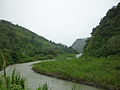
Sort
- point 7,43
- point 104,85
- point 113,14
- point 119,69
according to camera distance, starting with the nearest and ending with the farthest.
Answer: point 104,85 < point 119,69 < point 113,14 < point 7,43

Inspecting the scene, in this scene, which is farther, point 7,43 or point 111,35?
point 7,43

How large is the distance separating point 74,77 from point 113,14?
2891 cm

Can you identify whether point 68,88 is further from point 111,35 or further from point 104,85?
point 111,35

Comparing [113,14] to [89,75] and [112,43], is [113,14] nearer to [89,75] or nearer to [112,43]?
[112,43]

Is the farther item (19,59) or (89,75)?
(19,59)

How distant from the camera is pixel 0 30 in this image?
66375mm

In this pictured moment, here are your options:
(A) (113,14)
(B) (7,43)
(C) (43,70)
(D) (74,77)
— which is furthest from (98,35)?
(B) (7,43)

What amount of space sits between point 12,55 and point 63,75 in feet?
78.5

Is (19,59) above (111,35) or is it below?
below

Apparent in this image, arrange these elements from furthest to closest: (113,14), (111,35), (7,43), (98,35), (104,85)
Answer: (7,43) < (113,14) < (98,35) < (111,35) < (104,85)

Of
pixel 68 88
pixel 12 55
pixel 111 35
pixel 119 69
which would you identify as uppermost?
pixel 111 35

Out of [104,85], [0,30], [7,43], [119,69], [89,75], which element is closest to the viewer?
[104,85]

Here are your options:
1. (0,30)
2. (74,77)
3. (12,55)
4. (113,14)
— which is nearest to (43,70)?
(74,77)

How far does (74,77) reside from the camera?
1861 cm
